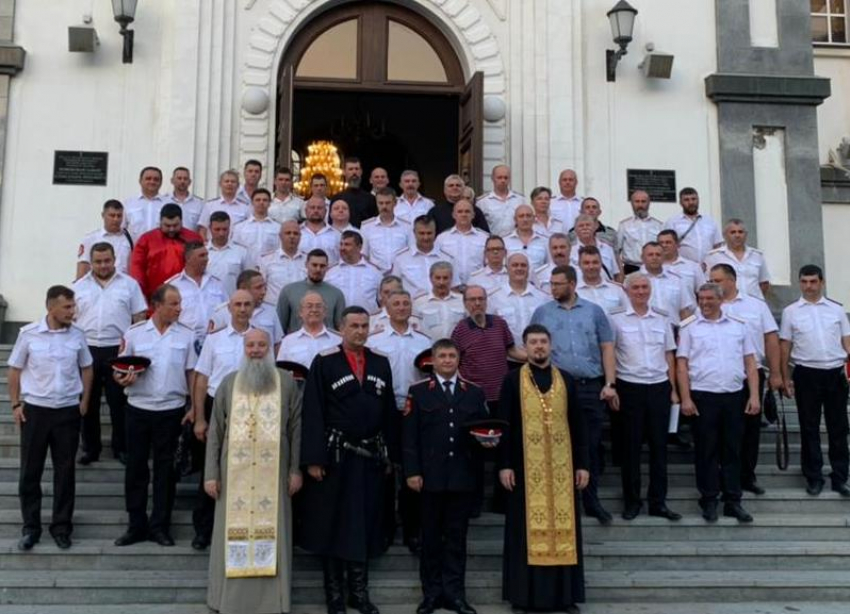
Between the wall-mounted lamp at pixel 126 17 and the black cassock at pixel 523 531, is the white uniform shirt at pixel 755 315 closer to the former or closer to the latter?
the black cassock at pixel 523 531

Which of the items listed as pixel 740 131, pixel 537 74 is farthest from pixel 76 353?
pixel 740 131

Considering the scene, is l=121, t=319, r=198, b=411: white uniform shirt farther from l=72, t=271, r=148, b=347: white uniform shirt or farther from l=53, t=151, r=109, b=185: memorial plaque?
l=53, t=151, r=109, b=185: memorial plaque

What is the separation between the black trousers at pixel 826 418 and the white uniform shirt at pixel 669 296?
115 cm

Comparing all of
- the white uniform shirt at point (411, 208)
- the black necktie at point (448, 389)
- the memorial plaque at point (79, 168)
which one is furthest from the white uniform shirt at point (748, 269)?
the memorial plaque at point (79, 168)

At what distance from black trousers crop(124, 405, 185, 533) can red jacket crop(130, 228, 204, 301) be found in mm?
1734

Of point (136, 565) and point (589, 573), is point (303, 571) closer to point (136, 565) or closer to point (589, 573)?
point (136, 565)

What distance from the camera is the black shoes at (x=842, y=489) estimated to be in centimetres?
750

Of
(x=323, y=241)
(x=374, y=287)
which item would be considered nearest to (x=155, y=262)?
(x=323, y=241)

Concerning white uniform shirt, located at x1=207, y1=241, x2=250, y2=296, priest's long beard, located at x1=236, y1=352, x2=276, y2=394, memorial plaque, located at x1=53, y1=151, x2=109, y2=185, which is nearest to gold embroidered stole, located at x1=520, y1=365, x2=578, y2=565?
priest's long beard, located at x1=236, y1=352, x2=276, y2=394

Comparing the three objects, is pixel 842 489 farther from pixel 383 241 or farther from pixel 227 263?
pixel 227 263

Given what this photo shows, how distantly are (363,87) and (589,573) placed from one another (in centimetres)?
724

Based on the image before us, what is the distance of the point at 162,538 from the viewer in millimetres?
6527

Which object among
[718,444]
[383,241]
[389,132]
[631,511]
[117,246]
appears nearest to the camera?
[631,511]

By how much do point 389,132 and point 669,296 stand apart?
1079 cm
